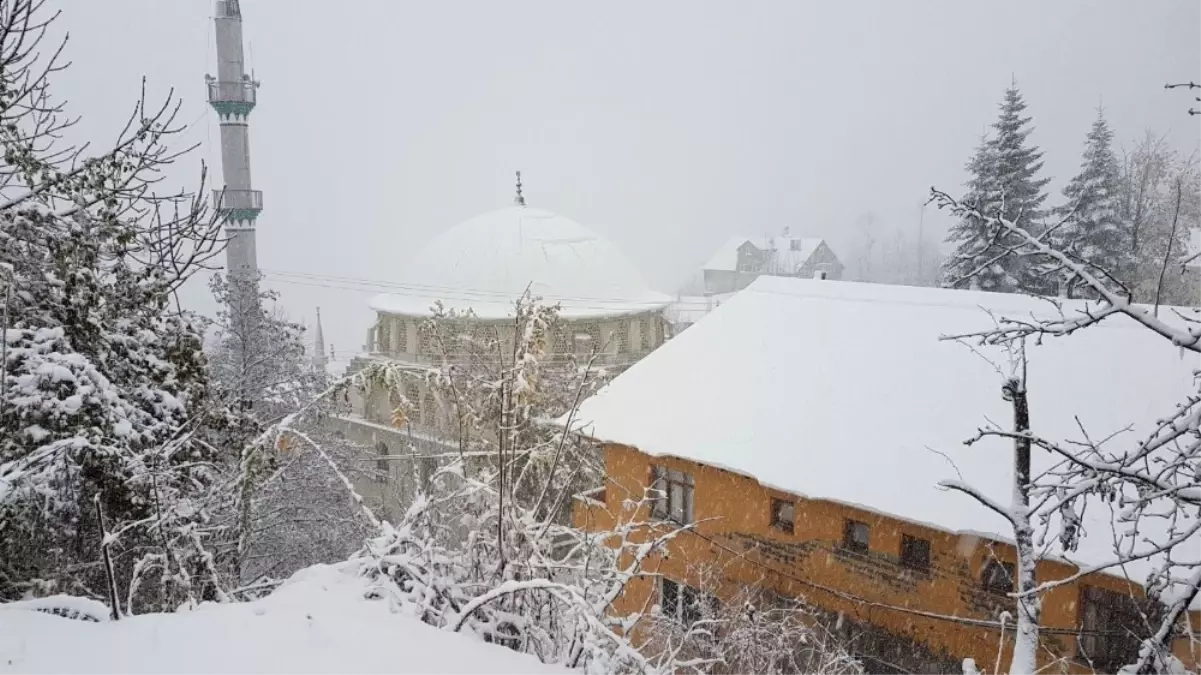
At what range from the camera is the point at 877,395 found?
40.9 ft

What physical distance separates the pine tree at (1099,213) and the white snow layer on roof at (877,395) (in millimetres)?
15848

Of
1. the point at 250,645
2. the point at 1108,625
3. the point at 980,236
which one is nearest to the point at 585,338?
the point at 980,236

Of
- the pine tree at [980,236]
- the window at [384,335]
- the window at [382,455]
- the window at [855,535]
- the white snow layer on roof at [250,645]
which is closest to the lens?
the white snow layer on roof at [250,645]

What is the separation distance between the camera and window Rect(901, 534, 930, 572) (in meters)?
10.8

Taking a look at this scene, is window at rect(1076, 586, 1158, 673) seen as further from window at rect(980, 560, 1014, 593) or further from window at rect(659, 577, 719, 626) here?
window at rect(659, 577, 719, 626)

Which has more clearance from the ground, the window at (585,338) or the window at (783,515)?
the window at (585,338)

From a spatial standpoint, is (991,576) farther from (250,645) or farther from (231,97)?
(231,97)

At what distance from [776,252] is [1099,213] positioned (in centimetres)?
5000

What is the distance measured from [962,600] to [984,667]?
0.83 m

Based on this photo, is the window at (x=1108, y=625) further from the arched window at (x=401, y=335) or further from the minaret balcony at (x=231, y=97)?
the minaret balcony at (x=231, y=97)

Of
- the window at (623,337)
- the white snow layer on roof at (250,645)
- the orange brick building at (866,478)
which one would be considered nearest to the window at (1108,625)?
the orange brick building at (866,478)

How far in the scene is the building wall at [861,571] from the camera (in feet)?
32.5

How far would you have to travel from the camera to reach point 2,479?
5117 mm

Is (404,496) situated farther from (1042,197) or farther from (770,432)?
(1042,197)
